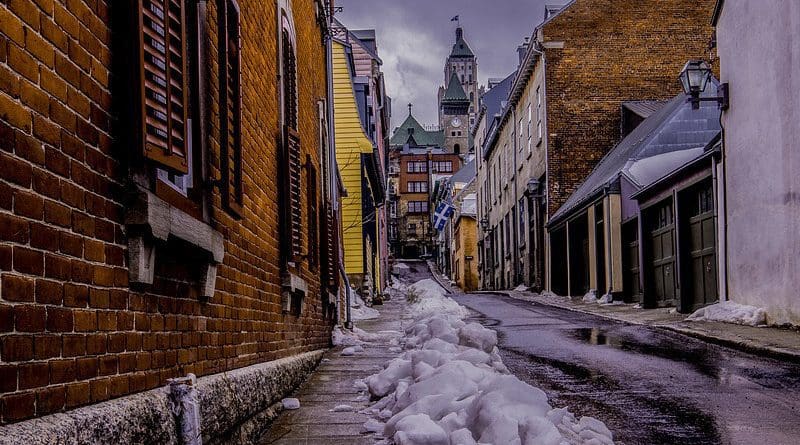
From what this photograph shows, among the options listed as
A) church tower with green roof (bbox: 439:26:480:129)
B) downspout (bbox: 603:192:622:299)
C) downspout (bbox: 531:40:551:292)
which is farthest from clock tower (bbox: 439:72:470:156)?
downspout (bbox: 603:192:622:299)

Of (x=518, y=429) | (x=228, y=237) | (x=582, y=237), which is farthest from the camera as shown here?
(x=582, y=237)

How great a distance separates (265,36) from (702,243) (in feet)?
35.4

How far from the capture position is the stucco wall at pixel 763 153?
10.7m

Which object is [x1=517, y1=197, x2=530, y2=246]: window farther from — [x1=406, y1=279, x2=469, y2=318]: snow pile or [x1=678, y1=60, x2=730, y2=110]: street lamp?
[x1=678, y1=60, x2=730, y2=110]: street lamp

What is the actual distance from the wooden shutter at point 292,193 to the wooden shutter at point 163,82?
348 cm

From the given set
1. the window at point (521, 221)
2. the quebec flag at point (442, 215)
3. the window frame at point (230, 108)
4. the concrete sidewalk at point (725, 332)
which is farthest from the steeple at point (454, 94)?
the window frame at point (230, 108)

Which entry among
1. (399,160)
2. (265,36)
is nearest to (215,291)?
(265,36)

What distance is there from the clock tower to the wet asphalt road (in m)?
109

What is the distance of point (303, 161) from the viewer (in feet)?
28.5

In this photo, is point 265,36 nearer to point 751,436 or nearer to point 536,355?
point 751,436

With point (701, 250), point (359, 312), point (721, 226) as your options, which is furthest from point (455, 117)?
point (721, 226)

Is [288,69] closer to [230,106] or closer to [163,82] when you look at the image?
[230,106]

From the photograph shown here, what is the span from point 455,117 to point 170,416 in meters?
119

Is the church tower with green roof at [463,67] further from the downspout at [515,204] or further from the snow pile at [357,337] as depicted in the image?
the snow pile at [357,337]
